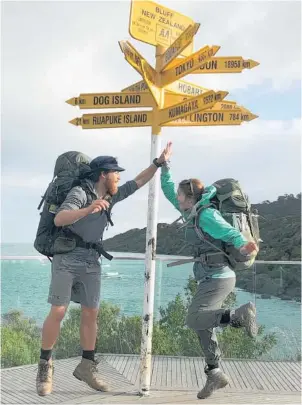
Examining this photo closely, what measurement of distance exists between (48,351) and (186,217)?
5.10 feet

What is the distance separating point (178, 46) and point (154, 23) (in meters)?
0.56

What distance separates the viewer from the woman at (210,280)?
4.21 m

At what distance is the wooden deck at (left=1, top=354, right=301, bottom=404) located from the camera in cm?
490

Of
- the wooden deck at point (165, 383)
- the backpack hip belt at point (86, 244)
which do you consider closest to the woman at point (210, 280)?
the wooden deck at point (165, 383)

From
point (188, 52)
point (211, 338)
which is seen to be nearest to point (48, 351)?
point (211, 338)

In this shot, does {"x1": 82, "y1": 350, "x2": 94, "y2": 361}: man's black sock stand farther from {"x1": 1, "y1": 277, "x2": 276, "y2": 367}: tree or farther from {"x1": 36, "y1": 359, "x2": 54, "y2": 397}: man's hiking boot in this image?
{"x1": 1, "y1": 277, "x2": 276, "y2": 367}: tree

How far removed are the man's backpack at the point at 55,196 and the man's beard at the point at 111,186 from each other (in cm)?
20

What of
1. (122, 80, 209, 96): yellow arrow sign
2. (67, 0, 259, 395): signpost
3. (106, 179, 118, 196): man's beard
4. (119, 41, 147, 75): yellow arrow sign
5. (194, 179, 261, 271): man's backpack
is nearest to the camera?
(194, 179, 261, 271): man's backpack

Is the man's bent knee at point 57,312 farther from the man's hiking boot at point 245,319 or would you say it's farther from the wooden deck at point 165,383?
the man's hiking boot at point 245,319

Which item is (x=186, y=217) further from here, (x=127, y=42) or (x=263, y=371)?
(x=263, y=371)

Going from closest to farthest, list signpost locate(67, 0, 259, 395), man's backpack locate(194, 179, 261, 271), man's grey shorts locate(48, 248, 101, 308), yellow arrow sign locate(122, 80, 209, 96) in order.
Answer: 1. man's backpack locate(194, 179, 261, 271)
2. man's grey shorts locate(48, 248, 101, 308)
3. signpost locate(67, 0, 259, 395)
4. yellow arrow sign locate(122, 80, 209, 96)

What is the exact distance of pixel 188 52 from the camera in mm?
5426

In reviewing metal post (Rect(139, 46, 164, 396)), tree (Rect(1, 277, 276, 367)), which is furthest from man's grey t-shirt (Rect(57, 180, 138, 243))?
tree (Rect(1, 277, 276, 367))

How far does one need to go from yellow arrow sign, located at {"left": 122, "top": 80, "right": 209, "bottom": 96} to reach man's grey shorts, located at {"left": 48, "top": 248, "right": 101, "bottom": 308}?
1.69m
